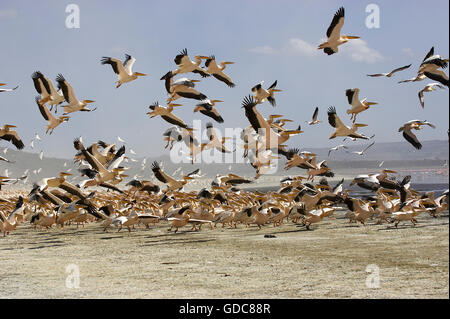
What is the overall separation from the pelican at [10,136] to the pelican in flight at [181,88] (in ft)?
14.0

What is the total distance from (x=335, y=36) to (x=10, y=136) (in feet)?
29.4

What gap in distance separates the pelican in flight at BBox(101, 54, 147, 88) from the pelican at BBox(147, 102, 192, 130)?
3.28 feet

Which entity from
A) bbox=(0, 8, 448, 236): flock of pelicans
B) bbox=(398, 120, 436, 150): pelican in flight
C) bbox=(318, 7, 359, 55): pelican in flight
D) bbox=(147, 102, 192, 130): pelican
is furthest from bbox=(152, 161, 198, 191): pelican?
bbox=(398, 120, 436, 150): pelican in flight

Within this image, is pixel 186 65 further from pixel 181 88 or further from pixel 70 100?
pixel 70 100

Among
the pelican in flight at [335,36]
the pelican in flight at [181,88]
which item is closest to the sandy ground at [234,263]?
the pelican in flight at [181,88]

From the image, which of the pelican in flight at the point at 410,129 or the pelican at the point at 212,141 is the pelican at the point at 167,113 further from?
the pelican in flight at the point at 410,129

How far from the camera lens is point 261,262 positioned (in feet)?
39.9

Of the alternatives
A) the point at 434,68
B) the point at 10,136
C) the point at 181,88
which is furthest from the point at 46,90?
the point at 434,68

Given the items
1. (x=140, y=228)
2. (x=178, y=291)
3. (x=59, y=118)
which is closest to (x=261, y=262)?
(x=178, y=291)

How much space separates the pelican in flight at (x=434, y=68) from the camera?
45.9 feet

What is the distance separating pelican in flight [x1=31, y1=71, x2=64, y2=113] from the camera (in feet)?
49.0

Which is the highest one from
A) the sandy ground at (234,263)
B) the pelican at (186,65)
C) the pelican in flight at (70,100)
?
the pelican at (186,65)

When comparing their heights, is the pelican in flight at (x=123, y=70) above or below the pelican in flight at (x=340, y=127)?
above

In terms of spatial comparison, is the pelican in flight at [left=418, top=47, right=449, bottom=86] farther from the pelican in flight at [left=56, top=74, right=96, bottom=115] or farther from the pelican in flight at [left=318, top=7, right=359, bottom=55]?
the pelican in flight at [left=56, top=74, right=96, bottom=115]
